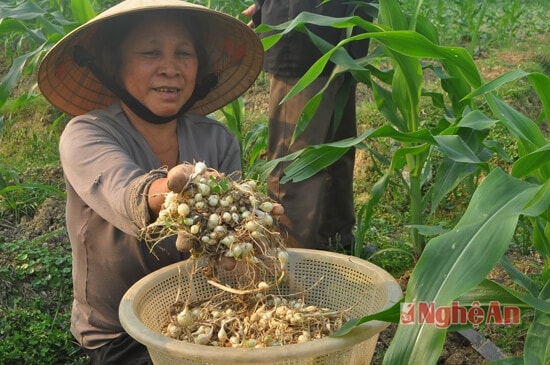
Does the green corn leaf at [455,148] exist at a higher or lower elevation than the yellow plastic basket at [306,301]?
higher

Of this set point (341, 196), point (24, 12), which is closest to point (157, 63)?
point (341, 196)

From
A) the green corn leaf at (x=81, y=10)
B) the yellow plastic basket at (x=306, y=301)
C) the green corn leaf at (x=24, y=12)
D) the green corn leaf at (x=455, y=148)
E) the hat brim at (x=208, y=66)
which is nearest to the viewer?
the yellow plastic basket at (x=306, y=301)

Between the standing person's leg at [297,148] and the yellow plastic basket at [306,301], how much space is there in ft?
2.34

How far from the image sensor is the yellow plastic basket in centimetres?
160

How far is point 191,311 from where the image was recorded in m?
2.05

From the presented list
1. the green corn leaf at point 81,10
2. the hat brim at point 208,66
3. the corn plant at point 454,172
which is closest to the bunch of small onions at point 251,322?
the corn plant at point 454,172

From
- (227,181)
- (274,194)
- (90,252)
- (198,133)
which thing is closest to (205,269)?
(227,181)

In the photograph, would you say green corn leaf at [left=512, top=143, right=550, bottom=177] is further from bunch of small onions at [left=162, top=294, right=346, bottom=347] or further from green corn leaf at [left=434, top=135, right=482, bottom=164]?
bunch of small onions at [left=162, top=294, right=346, bottom=347]

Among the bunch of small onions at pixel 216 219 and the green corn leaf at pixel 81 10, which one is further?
the green corn leaf at pixel 81 10

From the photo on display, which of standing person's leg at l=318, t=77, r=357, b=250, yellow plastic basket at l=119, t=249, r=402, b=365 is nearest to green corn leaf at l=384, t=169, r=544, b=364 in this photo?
yellow plastic basket at l=119, t=249, r=402, b=365

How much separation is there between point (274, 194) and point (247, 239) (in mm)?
1149

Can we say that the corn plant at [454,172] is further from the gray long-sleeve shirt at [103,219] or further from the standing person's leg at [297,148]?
the gray long-sleeve shirt at [103,219]

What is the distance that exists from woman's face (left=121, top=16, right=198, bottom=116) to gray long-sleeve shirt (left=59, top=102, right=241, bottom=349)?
12 cm

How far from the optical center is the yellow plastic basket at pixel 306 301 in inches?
63.0
